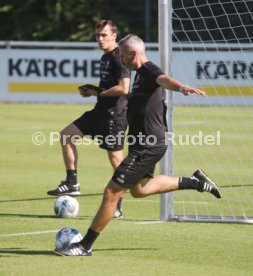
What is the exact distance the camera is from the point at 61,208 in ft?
34.7

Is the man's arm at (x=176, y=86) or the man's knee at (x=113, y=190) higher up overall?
the man's arm at (x=176, y=86)

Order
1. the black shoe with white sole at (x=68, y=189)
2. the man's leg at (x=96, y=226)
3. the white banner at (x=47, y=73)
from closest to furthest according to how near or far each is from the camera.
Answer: the man's leg at (x=96, y=226) → the black shoe with white sole at (x=68, y=189) → the white banner at (x=47, y=73)

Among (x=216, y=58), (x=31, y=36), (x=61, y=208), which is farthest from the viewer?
(x=31, y=36)

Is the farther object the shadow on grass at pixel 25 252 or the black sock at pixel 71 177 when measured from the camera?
the black sock at pixel 71 177

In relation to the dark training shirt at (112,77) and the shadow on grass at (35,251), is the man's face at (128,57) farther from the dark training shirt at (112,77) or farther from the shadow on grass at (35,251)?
the dark training shirt at (112,77)

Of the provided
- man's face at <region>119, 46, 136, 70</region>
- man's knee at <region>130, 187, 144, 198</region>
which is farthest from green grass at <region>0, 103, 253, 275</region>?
man's face at <region>119, 46, 136, 70</region>

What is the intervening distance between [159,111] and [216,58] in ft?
57.3

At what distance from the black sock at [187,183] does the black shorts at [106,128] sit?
1645 mm

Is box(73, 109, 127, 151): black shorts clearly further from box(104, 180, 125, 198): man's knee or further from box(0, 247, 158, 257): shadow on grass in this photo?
box(104, 180, 125, 198): man's knee

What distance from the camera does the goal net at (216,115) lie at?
11.8 metres

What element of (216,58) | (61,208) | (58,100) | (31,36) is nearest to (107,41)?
(61,208)

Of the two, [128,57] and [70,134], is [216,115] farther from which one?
[128,57]

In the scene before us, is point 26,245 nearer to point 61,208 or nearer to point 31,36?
point 61,208

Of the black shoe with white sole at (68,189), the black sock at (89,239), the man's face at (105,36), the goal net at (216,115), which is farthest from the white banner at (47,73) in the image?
the black sock at (89,239)
